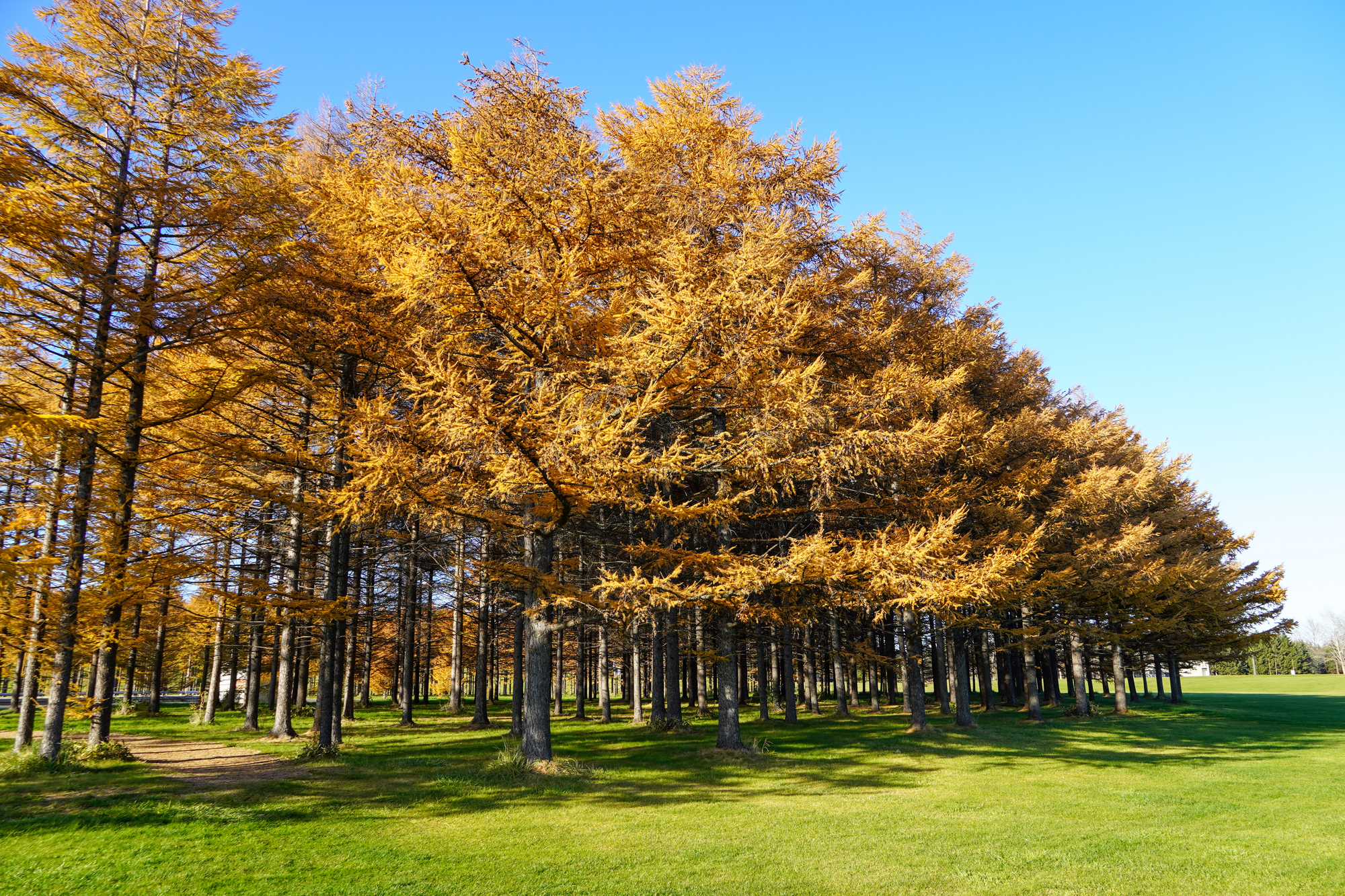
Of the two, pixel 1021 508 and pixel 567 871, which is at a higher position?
pixel 1021 508

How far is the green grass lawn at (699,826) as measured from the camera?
6434 millimetres

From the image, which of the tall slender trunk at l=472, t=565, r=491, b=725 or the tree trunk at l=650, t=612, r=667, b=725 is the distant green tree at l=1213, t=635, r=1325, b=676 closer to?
the tree trunk at l=650, t=612, r=667, b=725

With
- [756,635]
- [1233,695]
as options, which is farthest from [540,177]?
[1233,695]

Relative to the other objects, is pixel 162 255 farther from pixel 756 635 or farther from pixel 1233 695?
pixel 1233 695

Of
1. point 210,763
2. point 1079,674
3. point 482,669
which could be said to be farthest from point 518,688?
point 1079,674

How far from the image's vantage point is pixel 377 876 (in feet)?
20.8

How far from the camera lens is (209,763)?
41.2 ft

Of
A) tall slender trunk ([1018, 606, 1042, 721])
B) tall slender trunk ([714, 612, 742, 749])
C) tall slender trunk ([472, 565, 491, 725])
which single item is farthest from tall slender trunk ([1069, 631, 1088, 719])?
tall slender trunk ([472, 565, 491, 725])

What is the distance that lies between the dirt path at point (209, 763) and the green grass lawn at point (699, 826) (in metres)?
0.52

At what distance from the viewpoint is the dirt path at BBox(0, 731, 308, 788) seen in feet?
35.6

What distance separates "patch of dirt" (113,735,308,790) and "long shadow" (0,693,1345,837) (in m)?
0.48

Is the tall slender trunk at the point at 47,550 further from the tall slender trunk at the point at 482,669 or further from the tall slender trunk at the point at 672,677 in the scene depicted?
the tall slender trunk at the point at 672,677

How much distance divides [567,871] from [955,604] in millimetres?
8386

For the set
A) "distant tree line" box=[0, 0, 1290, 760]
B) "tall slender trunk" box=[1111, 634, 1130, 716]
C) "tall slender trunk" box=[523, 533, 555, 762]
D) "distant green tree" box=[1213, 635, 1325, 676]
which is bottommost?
"distant green tree" box=[1213, 635, 1325, 676]
